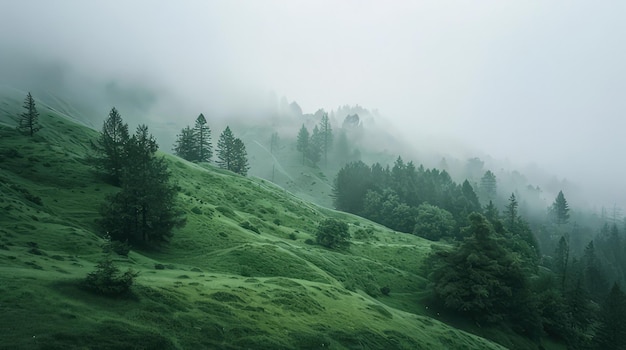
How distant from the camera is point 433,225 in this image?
376 feet

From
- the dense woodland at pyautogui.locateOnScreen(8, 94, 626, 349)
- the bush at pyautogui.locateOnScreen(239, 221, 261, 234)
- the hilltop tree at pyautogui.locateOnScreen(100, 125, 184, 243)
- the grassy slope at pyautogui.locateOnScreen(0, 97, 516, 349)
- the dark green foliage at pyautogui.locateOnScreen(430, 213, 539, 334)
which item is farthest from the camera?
the bush at pyautogui.locateOnScreen(239, 221, 261, 234)

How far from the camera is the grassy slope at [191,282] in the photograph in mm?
21000

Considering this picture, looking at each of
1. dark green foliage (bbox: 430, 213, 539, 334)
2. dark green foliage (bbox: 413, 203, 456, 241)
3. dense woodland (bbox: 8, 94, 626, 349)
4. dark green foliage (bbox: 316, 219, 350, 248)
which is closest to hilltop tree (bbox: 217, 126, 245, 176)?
dense woodland (bbox: 8, 94, 626, 349)

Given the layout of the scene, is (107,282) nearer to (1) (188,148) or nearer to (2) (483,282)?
(2) (483,282)

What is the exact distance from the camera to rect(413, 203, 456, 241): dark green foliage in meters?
114

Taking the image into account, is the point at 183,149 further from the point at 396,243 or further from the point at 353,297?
the point at 353,297

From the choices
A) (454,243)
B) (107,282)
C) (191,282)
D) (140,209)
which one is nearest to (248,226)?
(140,209)

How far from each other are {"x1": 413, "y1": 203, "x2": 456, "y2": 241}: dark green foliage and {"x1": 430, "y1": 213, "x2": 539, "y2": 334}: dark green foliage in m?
43.8

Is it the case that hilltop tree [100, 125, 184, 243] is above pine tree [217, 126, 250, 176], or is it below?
below

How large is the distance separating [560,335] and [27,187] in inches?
3493

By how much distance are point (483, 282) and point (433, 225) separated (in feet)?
171

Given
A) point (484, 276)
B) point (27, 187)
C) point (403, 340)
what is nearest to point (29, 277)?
point (403, 340)

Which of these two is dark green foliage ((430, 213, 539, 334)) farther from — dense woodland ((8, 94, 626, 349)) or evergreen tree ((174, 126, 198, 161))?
evergreen tree ((174, 126, 198, 161))

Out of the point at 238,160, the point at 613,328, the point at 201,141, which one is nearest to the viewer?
the point at 613,328
